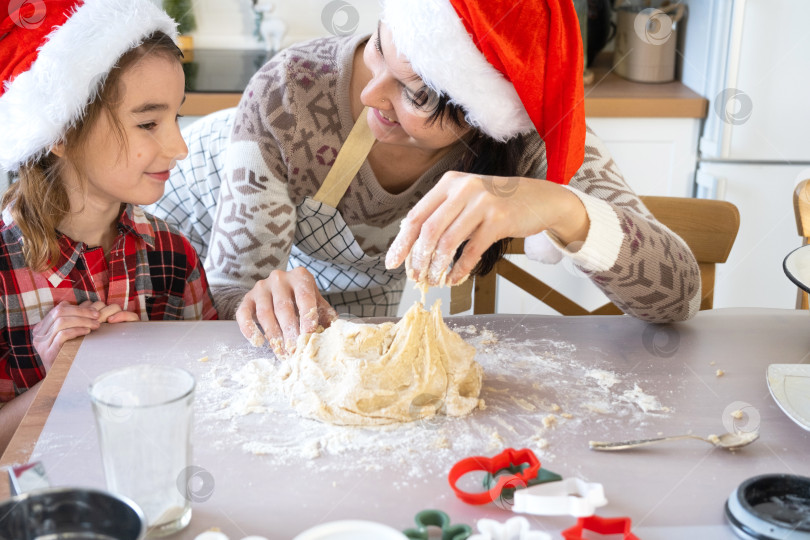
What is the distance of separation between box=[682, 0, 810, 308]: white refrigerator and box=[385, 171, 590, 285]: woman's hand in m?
1.65

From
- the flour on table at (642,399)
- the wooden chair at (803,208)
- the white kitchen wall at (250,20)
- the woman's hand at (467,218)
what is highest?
the white kitchen wall at (250,20)

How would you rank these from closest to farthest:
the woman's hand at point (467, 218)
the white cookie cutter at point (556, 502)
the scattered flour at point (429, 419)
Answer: the white cookie cutter at point (556, 502), the scattered flour at point (429, 419), the woman's hand at point (467, 218)

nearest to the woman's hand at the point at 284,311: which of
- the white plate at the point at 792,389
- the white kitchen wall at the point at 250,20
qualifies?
the white plate at the point at 792,389

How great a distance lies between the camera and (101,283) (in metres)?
1.35

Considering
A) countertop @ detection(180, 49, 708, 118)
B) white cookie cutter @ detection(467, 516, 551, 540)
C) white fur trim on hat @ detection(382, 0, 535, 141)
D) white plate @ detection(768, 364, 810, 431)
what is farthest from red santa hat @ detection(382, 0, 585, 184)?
countertop @ detection(180, 49, 708, 118)

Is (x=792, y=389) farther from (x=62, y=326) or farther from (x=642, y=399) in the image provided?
(x=62, y=326)

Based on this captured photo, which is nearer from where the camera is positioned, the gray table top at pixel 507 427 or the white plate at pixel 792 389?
the gray table top at pixel 507 427

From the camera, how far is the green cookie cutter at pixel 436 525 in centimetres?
Result: 74

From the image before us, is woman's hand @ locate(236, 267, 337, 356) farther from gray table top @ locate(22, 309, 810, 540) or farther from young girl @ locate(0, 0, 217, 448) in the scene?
young girl @ locate(0, 0, 217, 448)

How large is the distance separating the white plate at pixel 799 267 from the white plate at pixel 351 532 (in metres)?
0.66

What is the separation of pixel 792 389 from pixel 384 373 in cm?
53

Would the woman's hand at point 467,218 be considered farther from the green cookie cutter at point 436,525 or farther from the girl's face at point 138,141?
the girl's face at point 138,141

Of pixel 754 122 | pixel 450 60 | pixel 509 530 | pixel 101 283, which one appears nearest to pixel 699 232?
pixel 450 60

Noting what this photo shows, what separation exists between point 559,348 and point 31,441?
72cm
